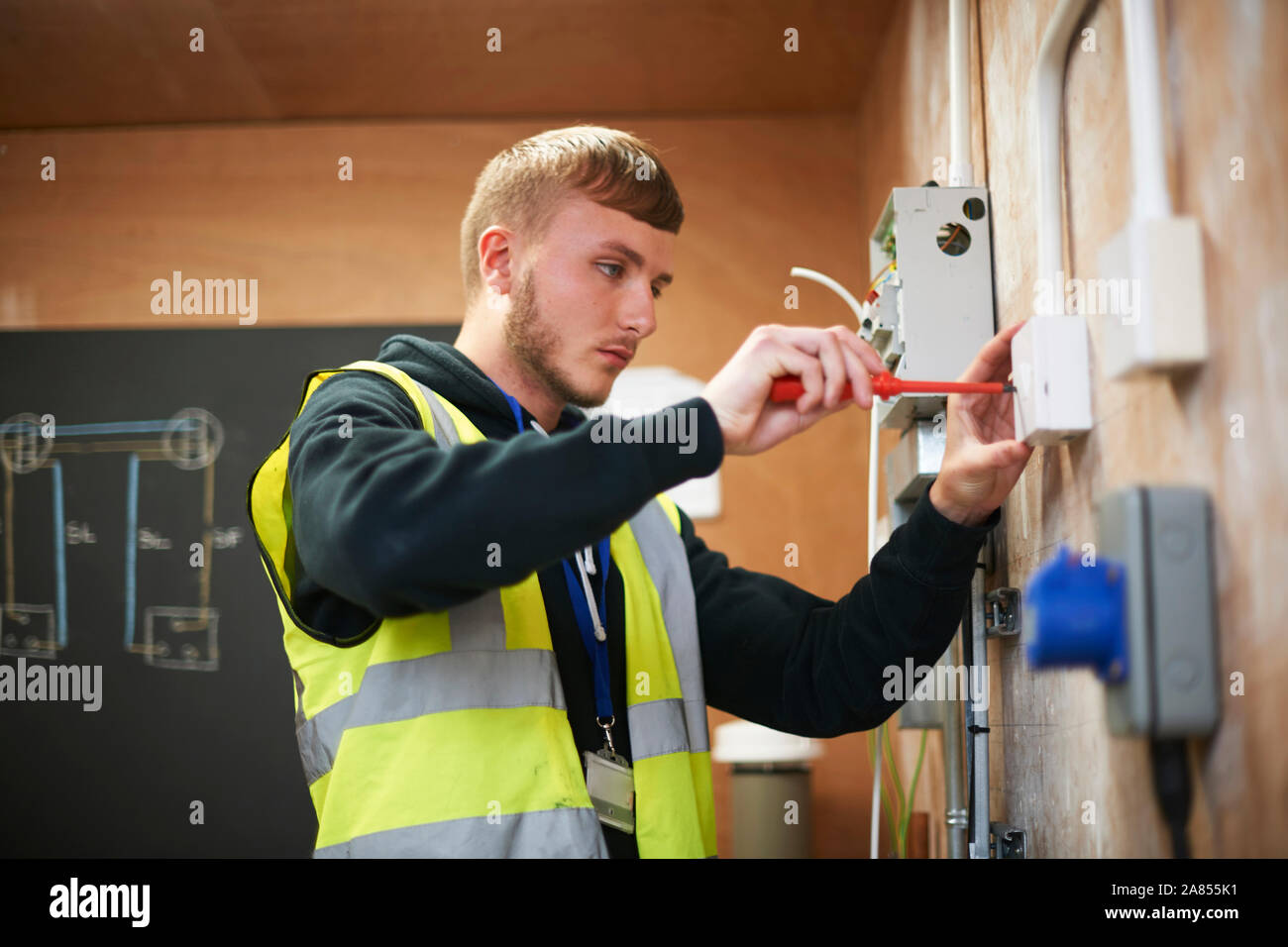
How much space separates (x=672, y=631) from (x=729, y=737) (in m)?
1.01

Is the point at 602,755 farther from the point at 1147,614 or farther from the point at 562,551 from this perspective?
the point at 1147,614

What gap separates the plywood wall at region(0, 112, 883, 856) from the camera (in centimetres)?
237

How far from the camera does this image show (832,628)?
3.73 feet

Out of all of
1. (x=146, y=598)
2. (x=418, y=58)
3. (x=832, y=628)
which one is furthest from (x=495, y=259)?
(x=146, y=598)

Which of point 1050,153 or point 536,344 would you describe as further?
point 536,344

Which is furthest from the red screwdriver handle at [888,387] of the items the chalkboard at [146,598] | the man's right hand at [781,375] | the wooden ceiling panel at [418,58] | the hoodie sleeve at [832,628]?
the chalkboard at [146,598]

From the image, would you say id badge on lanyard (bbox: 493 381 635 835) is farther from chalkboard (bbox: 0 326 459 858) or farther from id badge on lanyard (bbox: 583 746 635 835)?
chalkboard (bbox: 0 326 459 858)

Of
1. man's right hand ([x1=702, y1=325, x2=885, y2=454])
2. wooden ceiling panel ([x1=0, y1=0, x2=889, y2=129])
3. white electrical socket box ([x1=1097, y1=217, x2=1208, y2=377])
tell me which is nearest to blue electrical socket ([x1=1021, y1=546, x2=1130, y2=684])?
white electrical socket box ([x1=1097, y1=217, x2=1208, y2=377])

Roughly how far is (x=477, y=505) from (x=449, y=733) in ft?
0.86

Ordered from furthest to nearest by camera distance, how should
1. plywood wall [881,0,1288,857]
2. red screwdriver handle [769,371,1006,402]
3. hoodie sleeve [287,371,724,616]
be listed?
red screwdriver handle [769,371,1006,402], hoodie sleeve [287,371,724,616], plywood wall [881,0,1288,857]

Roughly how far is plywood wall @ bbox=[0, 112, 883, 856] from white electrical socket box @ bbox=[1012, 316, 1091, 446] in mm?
1497
